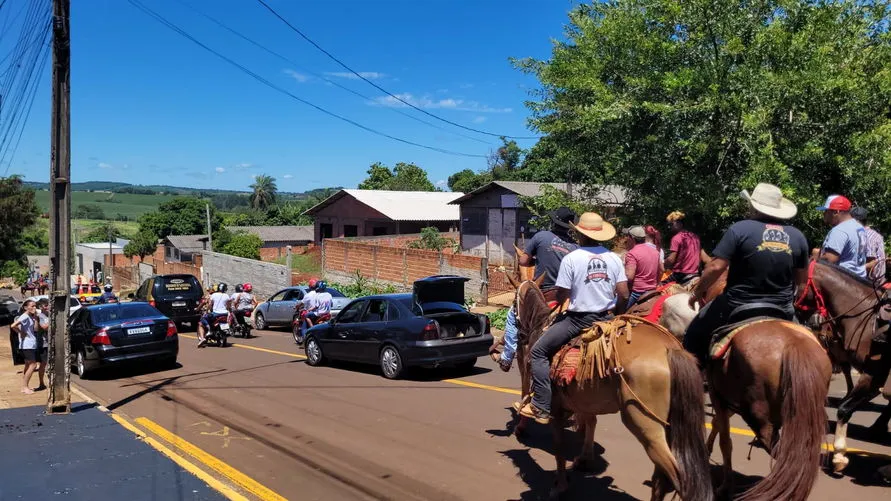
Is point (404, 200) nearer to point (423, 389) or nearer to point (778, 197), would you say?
point (423, 389)

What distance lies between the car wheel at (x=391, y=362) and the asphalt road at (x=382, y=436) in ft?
0.72

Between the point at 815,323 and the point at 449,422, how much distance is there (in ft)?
14.6

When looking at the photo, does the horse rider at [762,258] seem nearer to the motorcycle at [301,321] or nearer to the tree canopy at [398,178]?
the motorcycle at [301,321]

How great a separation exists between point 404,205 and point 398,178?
3035 cm

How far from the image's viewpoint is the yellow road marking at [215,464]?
6411mm

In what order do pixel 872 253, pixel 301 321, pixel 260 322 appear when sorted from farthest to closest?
1. pixel 260 322
2. pixel 301 321
3. pixel 872 253

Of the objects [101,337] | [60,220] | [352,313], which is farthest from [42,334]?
[352,313]

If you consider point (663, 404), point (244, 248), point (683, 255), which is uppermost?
point (683, 255)

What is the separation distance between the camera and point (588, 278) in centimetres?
595

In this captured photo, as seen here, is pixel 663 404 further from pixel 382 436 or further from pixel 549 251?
pixel 382 436

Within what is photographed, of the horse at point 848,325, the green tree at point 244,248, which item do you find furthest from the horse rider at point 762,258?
the green tree at point 244,248

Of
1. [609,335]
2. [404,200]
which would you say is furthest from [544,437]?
[404,200]

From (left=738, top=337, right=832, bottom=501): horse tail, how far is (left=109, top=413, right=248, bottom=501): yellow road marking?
14.6 feet

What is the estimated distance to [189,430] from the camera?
29.5 feet
